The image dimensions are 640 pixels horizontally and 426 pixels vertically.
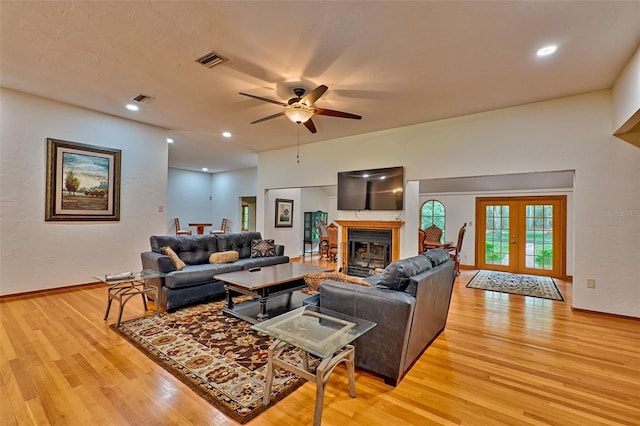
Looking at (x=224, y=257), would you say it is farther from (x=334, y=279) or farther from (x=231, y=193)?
(x=231, y=193)

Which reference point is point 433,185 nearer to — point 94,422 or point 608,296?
point 608,296

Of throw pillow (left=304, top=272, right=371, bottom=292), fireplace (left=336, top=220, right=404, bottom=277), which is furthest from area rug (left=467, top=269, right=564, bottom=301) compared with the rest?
throw pillow (left=304, top=272, right=371, bottom=292)

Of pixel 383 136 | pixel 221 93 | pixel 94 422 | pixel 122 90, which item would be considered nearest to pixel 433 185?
pixel 383 136

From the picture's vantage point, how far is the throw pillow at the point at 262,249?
4945 mm

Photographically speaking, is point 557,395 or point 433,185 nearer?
point 557,395

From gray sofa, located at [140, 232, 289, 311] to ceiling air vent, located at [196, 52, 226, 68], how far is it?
2.44m

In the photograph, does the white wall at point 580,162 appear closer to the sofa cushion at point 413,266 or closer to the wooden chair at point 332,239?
the sofa cushion at point 413,266

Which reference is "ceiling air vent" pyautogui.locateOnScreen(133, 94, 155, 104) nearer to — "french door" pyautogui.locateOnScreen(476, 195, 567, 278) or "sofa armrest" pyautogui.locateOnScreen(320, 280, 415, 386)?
"sofa armrest" pyautogui.locateOnScreen(320, 280, 415, 386)

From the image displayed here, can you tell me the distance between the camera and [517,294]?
471cm

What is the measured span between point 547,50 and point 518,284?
4257 mm

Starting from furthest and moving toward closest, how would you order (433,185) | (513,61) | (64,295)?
(433,185) → (64,295) → (513,61)

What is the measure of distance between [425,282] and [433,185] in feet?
18.3

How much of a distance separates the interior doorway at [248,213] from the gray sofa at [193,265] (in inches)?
197

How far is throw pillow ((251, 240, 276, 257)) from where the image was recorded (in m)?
4.95
